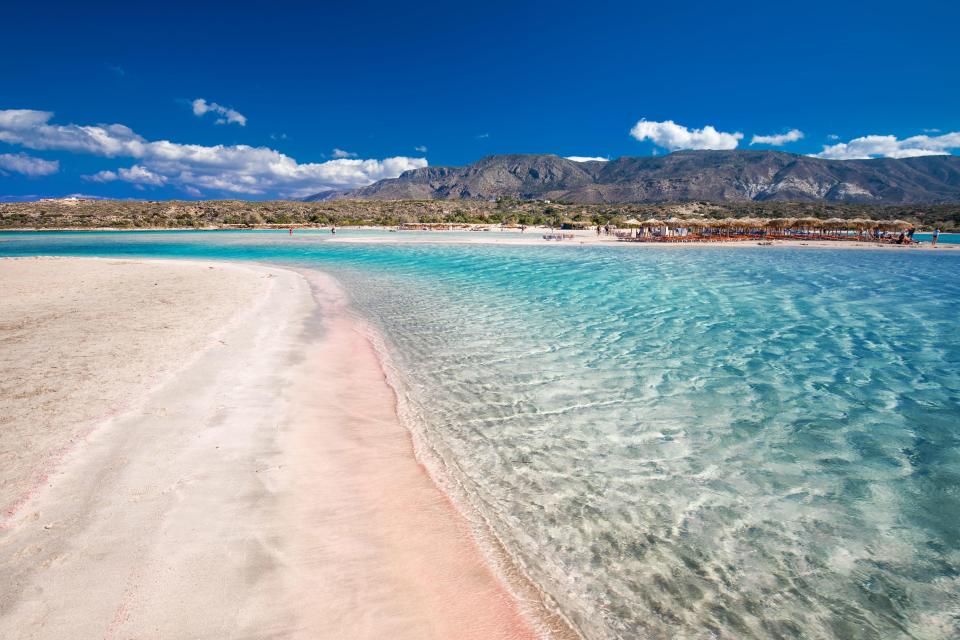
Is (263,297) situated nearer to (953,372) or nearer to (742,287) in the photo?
(953,372)

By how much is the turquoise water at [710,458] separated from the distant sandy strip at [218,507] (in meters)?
0.67

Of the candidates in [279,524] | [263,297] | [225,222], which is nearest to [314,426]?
[279,524]

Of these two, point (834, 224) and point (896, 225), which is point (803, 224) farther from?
point (896, 225)

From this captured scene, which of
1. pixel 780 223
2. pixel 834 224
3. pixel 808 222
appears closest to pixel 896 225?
pixel 834 224

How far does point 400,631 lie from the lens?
255cm

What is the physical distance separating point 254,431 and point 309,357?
2811 mm

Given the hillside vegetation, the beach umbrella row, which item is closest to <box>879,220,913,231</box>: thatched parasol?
the beach umbrella row

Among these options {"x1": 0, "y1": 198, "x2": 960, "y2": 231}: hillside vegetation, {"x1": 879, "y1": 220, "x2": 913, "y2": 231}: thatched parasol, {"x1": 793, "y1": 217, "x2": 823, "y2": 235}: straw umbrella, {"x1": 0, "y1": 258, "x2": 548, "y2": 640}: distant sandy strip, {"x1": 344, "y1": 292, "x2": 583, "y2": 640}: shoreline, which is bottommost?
{"x1": 344, "y1": 292, "x2": 583, "y2": 640}: shoreline

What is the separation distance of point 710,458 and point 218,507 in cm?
467

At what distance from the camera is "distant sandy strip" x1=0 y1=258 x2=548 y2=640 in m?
2.59

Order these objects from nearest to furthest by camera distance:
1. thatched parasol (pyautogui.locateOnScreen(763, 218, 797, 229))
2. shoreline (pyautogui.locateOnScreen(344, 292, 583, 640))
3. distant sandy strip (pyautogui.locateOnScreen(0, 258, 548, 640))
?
distant sandy strip (pyautogui.locateOnScreen(0, 258, 548, 640))
shoreline (pyautogui.locateOnScreen(344, 292, 583, 640))
thatched parasol (pyautogui.locateOnScreen(763, 218, 797, 229))

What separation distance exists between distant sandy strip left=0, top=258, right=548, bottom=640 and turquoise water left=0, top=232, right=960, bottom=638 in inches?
26.5

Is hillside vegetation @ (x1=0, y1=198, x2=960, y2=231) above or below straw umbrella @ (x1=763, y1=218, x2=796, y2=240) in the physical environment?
above

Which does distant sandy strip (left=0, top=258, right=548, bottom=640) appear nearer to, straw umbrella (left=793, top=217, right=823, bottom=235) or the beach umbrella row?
the beach umbrella row
